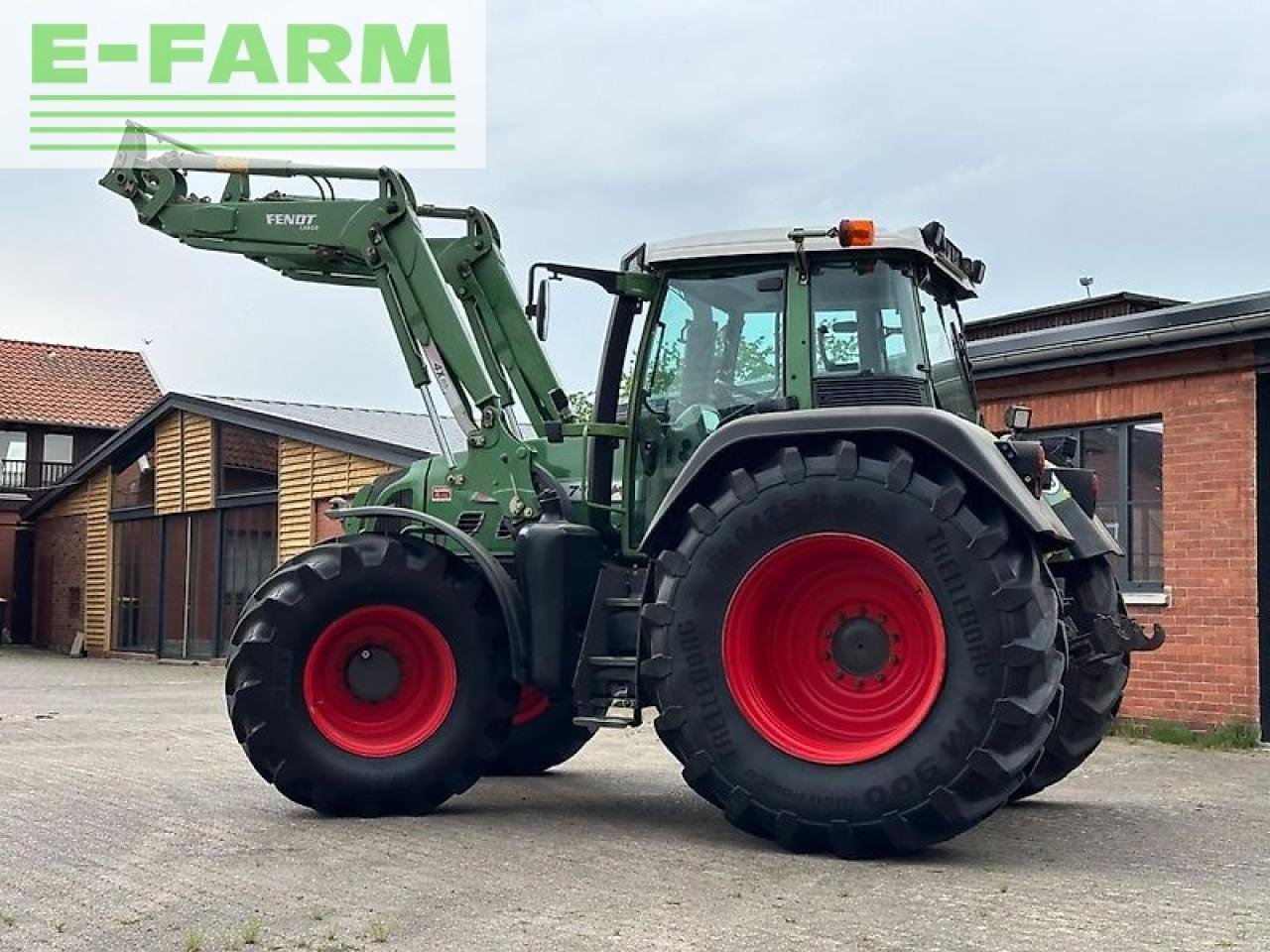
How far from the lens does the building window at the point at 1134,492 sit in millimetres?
12461

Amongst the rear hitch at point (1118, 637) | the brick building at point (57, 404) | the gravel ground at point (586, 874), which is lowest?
the gravel ground at point (586, 874)

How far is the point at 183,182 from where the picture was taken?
9211mm

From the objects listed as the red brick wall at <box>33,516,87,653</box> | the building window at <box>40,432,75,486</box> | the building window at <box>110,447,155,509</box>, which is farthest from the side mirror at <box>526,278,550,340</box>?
the building window at <box>40,432,75,486</box>

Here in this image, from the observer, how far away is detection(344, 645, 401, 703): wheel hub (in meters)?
7.85

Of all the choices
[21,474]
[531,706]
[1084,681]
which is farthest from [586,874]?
[21,474]

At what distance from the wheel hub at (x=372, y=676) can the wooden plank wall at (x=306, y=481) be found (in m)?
13.5

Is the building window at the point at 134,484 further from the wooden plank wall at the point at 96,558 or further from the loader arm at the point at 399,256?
the loader arm at the point at 399,256

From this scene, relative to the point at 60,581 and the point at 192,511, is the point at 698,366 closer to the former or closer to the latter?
the point at 192,511

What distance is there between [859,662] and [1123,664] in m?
2.05

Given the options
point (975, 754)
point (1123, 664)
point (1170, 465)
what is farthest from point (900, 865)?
point (1170, 465)

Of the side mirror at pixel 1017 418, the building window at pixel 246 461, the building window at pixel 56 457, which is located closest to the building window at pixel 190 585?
the building window at pixel 246 461

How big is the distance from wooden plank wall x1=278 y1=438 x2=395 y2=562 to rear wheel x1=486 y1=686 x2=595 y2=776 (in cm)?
1213

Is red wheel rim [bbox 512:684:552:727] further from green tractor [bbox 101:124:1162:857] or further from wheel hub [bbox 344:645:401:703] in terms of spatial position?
wheel hub [bbox 344:645:401:703]

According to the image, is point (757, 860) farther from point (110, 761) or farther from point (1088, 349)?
point (1088, 349)
